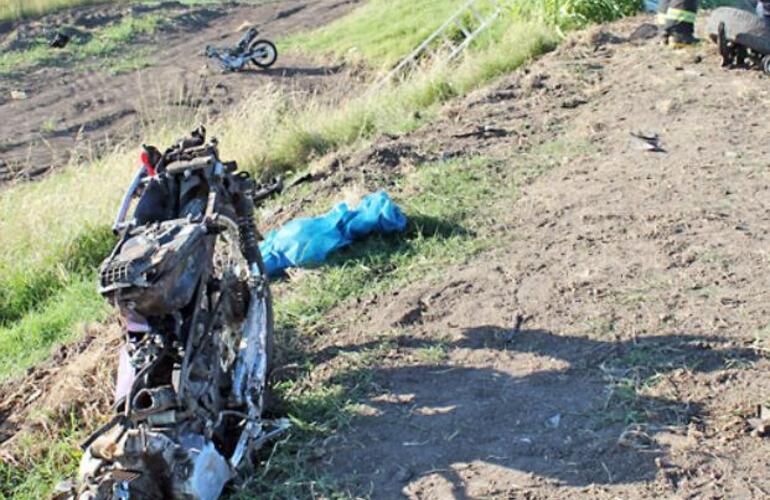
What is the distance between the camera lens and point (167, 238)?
13.7 ft

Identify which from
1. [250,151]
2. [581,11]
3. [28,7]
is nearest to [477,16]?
[581,11]

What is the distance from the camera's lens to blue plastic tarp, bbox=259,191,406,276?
6656 mm

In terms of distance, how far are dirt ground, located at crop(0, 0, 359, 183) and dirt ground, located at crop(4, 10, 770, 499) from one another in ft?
26.5

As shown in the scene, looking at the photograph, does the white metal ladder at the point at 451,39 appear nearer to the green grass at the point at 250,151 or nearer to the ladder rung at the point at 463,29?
the ladder rung at the point at 463,29

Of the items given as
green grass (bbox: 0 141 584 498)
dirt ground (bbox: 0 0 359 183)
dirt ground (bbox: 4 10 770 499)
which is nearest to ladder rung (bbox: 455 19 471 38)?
dirt ground (bbox: 0 0 359 183)

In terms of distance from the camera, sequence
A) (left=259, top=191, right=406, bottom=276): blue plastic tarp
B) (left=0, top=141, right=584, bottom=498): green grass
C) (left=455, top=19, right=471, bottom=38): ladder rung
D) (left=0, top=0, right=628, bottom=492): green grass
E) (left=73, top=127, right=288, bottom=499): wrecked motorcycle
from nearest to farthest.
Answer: (left=73, top=127, right=288, bottom=499): wrecked motorcycle, (left=0, top=141, right=584, bottom=498): green grass, (left=0, top=0, right=628, bottom=492): green grass, (left=259, top=191, right=406, bottom=276): blue plastic tarp, (left=455, top=19, right=471, bottom=38): ladder rung

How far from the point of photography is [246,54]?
1967 cm

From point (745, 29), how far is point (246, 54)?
1215 centimetres

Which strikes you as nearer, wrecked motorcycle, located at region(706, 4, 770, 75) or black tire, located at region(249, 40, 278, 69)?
wrecked motorcycle, located at region(706, 4, 770, 75)

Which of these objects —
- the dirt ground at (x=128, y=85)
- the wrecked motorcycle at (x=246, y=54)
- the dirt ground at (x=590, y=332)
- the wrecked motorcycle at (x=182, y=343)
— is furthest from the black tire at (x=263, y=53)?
the wrecked motorcycle at (x=182, y=343)

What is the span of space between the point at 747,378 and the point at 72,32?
Answer: 70.5 ft

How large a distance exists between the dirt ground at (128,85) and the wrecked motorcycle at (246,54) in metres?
0.22

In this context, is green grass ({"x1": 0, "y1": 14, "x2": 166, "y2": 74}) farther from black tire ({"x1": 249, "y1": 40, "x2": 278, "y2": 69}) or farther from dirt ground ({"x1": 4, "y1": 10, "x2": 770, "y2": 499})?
dirt ground ({"x1": 4, "y1": 10, "x2": 770, "y2": 499})

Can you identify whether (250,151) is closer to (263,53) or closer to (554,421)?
(554,421)
